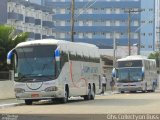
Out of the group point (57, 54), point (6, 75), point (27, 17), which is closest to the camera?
point (57, 54)

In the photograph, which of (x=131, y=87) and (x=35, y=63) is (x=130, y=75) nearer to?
(x=131, y=87)

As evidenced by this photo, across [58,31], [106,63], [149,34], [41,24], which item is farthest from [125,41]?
[106,63]

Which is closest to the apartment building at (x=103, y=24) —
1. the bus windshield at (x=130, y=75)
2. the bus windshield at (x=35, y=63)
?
the bus windshield at (x=130, y=75)

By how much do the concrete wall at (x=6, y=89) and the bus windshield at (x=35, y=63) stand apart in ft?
25.0

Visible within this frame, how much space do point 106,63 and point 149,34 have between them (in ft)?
219

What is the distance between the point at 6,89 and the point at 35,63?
911cm

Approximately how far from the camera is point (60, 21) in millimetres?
148000

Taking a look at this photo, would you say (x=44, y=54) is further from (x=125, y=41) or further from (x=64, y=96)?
(x=125, y=41)

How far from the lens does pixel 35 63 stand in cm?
3111

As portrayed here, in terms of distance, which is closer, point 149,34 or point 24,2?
point 24,2

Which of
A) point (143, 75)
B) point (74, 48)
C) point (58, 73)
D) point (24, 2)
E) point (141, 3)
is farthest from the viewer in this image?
point (141, 3)

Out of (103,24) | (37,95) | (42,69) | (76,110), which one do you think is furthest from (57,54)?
(103,24)

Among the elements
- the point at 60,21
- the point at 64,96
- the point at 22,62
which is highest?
the point at 60,21

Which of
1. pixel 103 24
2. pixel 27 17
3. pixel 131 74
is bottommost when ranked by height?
pixel 131 74
